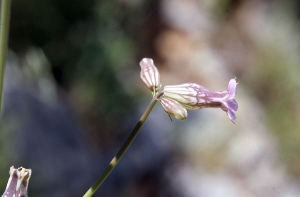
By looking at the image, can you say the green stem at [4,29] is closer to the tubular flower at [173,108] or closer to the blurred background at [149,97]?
the tubular flower at [173,108]

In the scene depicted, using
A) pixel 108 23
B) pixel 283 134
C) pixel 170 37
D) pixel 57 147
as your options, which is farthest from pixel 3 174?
pixel 283 134

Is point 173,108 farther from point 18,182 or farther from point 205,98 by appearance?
point 18,182

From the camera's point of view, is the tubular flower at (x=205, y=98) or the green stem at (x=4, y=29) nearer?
the green stem at (x=4, y=29)

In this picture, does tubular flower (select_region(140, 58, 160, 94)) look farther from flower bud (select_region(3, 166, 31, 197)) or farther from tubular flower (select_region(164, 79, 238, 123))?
flower bud (select_region(3, 166, 31, 197))

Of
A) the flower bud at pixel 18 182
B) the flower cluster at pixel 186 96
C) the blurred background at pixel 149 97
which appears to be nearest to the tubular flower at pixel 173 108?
the flower cluster at pixel 186 96

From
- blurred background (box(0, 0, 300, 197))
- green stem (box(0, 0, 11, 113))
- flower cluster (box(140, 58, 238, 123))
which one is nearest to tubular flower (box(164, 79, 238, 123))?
flower cluster (box(140, 58, 238, 123))

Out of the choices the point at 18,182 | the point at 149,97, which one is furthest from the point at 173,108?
the point at 149,97

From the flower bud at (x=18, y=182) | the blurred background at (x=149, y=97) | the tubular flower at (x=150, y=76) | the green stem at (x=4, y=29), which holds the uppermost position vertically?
the blurred background at (x=149, y=97)
